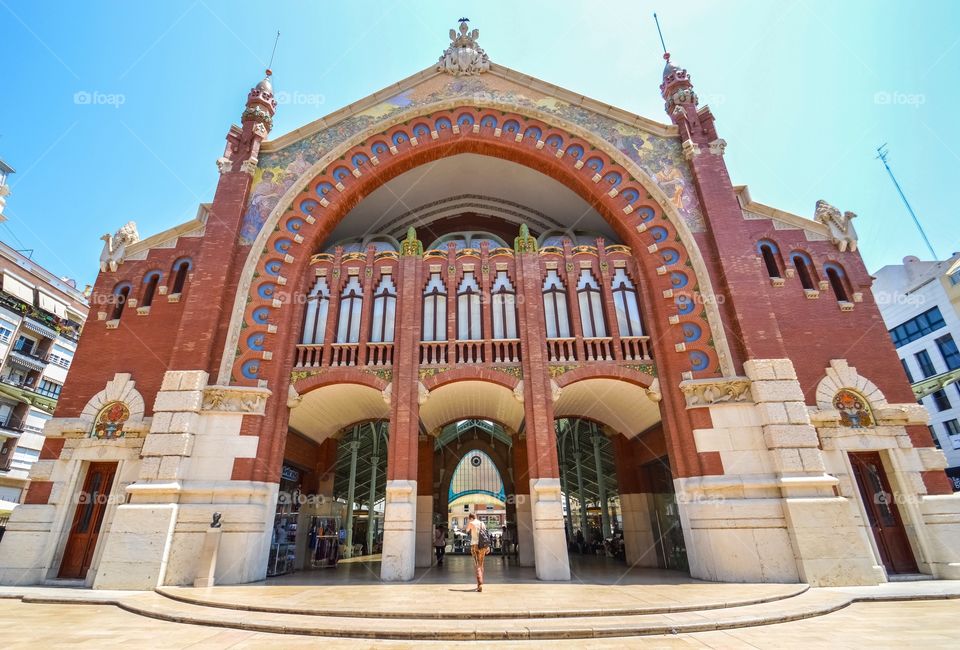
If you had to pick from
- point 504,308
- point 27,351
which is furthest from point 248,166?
point 27,351

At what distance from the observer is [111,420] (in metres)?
16.0

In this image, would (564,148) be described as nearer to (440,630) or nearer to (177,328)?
(177,328)

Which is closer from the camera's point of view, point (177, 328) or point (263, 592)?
point (263, 592)

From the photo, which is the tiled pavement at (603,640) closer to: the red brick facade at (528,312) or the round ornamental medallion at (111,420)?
the red brick facade at (528,312)

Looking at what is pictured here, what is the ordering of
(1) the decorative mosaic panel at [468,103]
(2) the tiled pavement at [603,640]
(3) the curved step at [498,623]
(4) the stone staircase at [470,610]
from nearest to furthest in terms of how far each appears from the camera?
1. (2) the tiled pavement at [603,640]
2. (3) the curved step at [498,623]
3. (4) the stone staircase at [470,610]
4. (1) the decorative mosaic panel at [468,103]

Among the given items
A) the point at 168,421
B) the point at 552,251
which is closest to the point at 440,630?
the point at 168,421

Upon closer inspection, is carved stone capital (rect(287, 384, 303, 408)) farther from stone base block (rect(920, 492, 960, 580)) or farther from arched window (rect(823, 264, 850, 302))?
stone base block (rect(920, 492, 960, 580))

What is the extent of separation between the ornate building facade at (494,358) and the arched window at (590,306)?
3.6 inches

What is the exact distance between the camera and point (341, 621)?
8695 mm

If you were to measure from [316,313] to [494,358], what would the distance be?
747cm

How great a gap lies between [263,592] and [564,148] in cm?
1980

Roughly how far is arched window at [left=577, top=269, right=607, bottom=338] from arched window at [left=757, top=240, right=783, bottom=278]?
20.9 feet

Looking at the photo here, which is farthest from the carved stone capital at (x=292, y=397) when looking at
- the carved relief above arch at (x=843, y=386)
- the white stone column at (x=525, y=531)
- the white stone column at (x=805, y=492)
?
the carved relief above arch at (x=843, y=386)

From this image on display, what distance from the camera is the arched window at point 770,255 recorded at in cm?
1781
